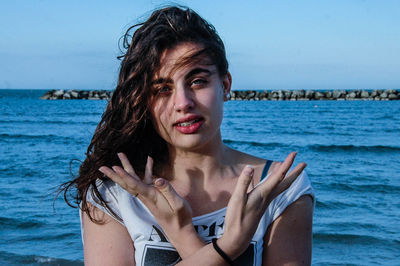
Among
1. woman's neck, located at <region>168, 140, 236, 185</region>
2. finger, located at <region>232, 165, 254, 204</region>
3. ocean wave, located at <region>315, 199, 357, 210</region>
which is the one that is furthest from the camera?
ocean wave, located at <region>315, 199, 357, 210</region>

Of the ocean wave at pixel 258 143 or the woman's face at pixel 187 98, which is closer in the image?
the woman's face at pixel 187 98

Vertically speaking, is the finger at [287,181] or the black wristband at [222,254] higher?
the finger at [287,181]

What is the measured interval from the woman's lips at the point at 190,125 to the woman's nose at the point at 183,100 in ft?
0.20

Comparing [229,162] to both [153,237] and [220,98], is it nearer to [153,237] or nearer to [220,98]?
[220,98]

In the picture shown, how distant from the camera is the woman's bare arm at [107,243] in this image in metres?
1.94

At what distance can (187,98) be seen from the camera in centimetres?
199

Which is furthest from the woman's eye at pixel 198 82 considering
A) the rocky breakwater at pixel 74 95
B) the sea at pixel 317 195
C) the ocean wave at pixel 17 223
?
the rocky breakwater at pixel 74 95

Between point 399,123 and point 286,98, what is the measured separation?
35.5 m

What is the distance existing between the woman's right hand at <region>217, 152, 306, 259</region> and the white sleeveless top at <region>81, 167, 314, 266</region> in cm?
22

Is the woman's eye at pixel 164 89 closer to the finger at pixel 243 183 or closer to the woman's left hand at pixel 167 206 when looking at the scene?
the woman's left hand at pixel 167 206

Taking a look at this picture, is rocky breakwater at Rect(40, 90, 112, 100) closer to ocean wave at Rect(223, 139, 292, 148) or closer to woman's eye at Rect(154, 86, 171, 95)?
ocean wave at Rect(223, 139, 292, 148)

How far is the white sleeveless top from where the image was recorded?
6.33 ft

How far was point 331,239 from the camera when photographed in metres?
6.19

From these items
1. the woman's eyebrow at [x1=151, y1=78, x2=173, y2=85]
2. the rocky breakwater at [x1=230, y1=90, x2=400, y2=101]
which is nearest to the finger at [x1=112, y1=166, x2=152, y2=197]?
the woman's eyebrow at [x1=151, y1=78, x2=173, y2=85]
